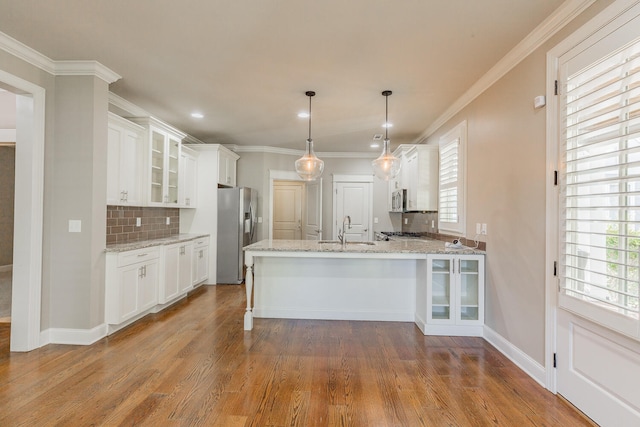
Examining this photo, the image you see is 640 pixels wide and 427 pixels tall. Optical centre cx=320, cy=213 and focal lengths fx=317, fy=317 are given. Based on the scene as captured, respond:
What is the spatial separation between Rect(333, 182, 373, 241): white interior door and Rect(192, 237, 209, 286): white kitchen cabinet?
2734 mm

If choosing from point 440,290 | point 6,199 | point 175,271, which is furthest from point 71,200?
point 6,199

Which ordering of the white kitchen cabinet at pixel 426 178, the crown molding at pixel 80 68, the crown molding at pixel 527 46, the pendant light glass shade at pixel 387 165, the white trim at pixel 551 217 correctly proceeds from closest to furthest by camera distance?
the crown molding at pixel 527 46 < the white trim at pixel 551 217 < the crown molding at pixel 80 68 < the pendant light glass shade at pixel 387 165 < the white kitchen cabinet at pixel 426 178

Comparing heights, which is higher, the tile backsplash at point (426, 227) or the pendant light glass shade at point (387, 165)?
the pendant light glass shade at point (387, 165)

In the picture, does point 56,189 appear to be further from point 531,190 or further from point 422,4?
point 531,190

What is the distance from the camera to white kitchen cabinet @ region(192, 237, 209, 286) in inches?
196

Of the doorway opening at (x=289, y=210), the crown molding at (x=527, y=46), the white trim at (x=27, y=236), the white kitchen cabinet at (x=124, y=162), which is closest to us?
the crown molding at (x=527, y=46)

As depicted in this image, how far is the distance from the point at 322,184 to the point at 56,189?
467cm

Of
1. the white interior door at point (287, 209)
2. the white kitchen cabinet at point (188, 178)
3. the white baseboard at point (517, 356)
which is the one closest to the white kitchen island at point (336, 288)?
the white baseboard at point (517, 356)

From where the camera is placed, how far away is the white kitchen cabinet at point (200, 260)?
498cm

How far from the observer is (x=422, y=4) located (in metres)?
2.09

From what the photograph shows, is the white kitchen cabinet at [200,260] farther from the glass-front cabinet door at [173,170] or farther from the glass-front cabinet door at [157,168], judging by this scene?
the glass-front cabinet door at [157,168]

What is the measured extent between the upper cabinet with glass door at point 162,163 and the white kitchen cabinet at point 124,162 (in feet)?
0.41

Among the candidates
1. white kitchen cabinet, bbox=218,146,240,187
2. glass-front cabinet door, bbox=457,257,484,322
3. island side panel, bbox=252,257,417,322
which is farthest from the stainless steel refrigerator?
glass-front cabinet door, bbox=457,257,484,322

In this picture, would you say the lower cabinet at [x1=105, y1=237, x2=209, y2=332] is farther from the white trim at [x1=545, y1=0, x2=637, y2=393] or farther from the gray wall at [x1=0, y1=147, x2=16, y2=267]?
the gray wall at [x1=0, y1=147, x2=16, y2=267]
